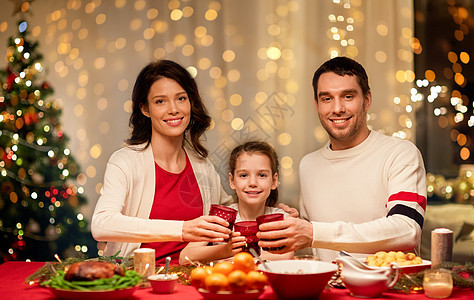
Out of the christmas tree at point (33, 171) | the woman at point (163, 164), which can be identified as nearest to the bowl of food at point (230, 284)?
the woman at point (163, 164)

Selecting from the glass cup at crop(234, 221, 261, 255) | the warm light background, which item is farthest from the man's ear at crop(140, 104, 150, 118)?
the glass cup at crop(234, 221, 261, 255)

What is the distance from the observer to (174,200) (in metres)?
3.01

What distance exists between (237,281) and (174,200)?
4.78 feet

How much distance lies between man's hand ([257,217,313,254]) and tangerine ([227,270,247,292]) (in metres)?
0.41

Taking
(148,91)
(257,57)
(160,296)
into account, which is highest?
(257,57)

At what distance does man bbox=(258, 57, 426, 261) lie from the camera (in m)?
2.61

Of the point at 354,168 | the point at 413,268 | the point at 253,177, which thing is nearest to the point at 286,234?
the point at 413,268

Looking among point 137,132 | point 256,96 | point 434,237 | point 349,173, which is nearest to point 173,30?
point 256,96

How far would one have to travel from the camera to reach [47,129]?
4.27 metres

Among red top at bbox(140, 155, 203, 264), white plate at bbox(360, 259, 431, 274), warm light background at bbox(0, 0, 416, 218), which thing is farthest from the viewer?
warm light background at bbox(0, 0, 416, 218)

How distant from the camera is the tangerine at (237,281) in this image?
1.60 meters

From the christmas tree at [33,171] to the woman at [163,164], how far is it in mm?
1376

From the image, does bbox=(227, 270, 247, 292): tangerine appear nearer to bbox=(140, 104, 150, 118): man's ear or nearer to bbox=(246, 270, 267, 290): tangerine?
bbox=(246, 270, 267, 290): tangerine

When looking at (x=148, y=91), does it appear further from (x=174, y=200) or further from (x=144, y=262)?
(x=144, y=262)
